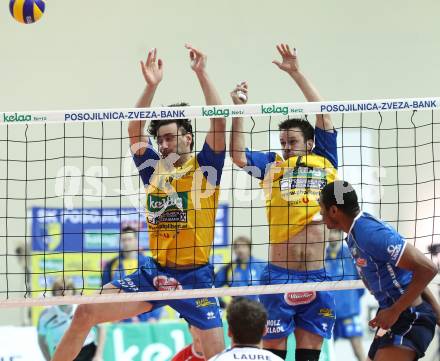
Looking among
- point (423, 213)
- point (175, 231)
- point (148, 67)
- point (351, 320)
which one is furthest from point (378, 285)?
point (423, 213)

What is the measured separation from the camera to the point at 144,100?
7309 millimetres

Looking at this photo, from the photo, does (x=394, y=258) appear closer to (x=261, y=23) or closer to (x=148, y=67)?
(x=148, y=67)

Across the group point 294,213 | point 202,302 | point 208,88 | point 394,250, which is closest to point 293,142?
point 294,213

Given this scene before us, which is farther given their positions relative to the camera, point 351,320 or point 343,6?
point 343,6

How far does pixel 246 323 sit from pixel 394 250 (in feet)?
3.97

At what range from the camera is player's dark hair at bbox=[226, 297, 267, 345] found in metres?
5.23

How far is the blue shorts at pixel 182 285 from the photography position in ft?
23.1

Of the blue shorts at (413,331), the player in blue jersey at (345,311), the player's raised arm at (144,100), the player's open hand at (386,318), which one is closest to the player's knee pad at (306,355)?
the blue shorts at (413,331)

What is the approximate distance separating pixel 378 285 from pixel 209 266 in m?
1.69

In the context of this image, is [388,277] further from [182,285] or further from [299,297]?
[182,285]

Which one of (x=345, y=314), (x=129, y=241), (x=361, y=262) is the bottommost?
(x=345, y=314)

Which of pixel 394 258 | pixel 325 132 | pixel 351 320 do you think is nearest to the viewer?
pixel 394 258

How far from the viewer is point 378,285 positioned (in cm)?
607

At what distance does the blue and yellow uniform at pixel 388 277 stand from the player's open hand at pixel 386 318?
0.12m
